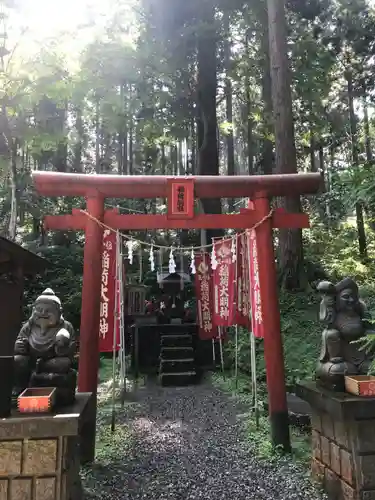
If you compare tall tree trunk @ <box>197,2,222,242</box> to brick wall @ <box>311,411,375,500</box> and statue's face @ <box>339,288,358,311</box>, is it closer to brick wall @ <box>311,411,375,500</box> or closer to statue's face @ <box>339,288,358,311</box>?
statue's face @ <box>339,288,358,311</box>

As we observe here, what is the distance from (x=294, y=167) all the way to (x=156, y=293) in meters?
8.87

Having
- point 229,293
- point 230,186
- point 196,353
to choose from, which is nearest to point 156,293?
point 196,353

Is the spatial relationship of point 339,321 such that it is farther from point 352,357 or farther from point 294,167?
point 294,167

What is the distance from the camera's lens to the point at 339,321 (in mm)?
4445

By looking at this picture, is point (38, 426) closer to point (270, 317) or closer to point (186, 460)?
point (186, 460)

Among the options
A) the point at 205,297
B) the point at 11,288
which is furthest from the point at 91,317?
the point at 205,297

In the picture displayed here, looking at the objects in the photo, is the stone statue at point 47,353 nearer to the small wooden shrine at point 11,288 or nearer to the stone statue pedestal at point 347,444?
the stone statue pedestal at point 347,444

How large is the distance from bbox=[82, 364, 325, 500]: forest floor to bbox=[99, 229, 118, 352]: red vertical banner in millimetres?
1552

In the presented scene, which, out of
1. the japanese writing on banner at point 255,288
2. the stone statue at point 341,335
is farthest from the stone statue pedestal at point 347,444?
the japanese writing on banner at point 255,288

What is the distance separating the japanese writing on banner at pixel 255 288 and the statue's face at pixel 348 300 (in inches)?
65.1

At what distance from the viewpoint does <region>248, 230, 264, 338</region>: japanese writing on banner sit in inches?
239

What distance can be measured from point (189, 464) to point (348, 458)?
2279 millimetres

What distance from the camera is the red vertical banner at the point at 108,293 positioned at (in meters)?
6.06

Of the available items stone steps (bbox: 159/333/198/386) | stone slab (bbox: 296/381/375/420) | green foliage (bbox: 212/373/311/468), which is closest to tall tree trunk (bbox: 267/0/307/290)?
stone steps (bbox: 159/333/198/386)
